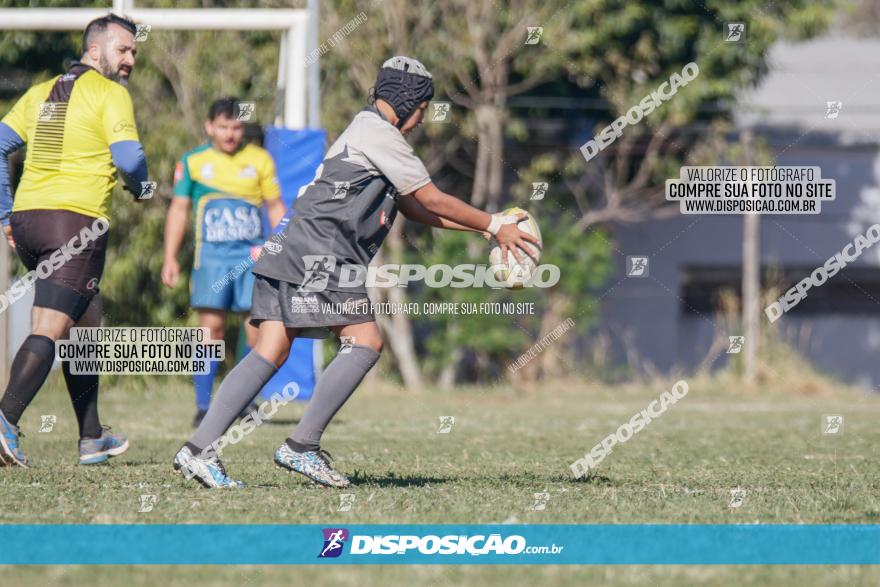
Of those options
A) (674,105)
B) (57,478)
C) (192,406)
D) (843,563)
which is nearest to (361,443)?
(57,478)

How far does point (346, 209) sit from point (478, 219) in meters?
0.56

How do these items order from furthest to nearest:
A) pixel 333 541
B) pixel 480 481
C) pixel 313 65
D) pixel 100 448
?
pixel 313 65, pixel 100 448, pixel 480 481, pixel 333 541

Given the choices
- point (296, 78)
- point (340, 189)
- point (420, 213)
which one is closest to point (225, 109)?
point (296, 78)

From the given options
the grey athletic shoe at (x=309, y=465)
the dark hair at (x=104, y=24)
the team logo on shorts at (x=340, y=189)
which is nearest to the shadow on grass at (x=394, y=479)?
the grey athletic shoe at (x=309, y=465)

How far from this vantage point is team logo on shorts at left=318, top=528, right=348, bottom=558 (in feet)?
13.4

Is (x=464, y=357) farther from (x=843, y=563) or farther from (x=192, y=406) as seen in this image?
(x=843, y=563)

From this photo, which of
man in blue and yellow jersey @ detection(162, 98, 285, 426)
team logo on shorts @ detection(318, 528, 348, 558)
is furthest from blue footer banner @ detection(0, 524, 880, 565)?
man in blue and yellow jersey @ detection(162, 98, 285, 426)

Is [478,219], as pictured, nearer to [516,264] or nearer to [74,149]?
[516,264]

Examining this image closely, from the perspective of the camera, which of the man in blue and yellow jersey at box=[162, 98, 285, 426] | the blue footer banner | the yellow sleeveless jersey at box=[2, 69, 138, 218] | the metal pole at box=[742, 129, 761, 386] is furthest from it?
the metal pole at box=[742, 129, 761, 386]

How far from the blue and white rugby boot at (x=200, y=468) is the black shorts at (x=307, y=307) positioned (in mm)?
640

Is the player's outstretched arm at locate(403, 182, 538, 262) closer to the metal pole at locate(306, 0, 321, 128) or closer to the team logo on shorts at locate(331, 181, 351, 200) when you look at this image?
the team logo on shorts at locate(331, 181, 351, 200)

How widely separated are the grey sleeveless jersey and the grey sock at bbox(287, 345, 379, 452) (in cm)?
30

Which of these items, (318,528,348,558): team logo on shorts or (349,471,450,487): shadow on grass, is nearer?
(318,528,348,558): team logo on shorts

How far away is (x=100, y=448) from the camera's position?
6.84 metres
